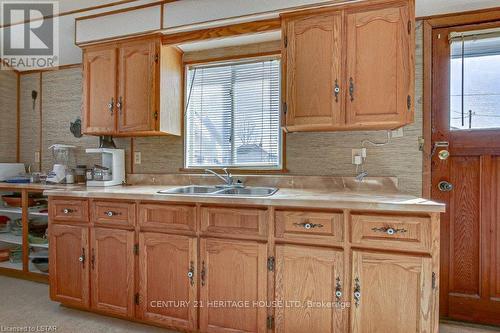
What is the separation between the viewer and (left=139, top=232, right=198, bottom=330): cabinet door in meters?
1.78

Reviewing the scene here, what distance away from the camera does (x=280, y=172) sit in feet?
7.66

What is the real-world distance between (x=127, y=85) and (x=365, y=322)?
7.92 ft

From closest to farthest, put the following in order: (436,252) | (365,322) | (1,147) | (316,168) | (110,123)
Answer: (436,252) < (365,322) < (316,168) < (110,123) < (1,147)

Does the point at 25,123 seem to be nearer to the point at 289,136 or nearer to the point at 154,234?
the point at 154,234

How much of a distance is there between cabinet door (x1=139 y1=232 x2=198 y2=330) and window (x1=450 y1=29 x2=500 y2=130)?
6.88ft

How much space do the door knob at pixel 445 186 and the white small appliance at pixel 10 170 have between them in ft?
13.6

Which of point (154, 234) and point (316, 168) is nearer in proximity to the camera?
point (154, 234)

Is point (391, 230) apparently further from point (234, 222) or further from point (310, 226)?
point (234, 222)

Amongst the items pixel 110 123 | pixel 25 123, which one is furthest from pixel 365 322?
pixel 25 123

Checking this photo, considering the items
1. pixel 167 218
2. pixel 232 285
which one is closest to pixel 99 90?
pixel 167 218

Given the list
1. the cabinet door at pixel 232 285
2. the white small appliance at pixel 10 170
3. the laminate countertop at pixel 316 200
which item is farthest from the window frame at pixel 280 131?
the white small appliance at pixel 10 170

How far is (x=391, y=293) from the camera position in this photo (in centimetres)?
147

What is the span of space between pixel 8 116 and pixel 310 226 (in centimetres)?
370

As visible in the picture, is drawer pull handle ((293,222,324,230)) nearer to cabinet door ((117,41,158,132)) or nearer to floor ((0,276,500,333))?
floor ((0,276,500,333))
